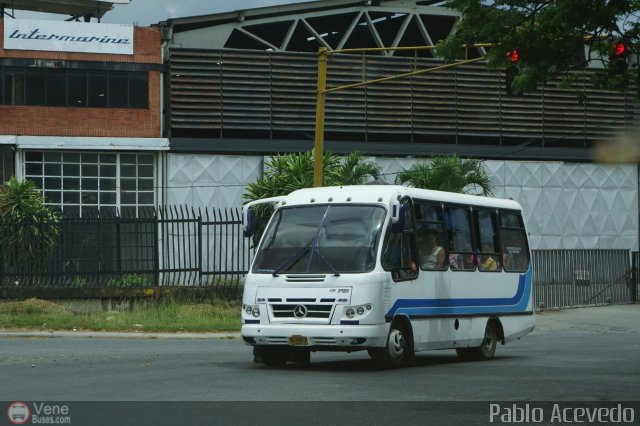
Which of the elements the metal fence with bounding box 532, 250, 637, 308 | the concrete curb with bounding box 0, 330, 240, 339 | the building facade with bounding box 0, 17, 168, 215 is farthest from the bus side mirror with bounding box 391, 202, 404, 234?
the building facade with bounding box 0, 17, 168, 215

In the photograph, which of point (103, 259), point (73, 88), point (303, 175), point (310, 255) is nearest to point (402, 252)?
point (310, 255)

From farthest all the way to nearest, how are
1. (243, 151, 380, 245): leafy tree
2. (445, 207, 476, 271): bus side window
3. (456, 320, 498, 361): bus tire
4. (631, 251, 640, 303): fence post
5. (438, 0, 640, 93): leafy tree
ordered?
(631, 251, 640, 303): fence post
(243, 151, 380, 245): leafy tree
(456, 320, 498, 361): bus tire
(445, 207, 476, 271): bus side window
(438, 0, 640, 93): leafy tree

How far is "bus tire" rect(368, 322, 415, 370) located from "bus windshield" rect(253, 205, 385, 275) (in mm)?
1065

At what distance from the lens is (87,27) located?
45.2 metres

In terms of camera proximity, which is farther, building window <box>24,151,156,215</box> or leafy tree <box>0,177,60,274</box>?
building window <box>24,151,156,215</box>

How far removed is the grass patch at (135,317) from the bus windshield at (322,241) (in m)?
8.90

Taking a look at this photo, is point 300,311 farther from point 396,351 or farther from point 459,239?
point 459,239

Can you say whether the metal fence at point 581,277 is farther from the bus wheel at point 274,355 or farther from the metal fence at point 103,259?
the bus wheel at point 274,355

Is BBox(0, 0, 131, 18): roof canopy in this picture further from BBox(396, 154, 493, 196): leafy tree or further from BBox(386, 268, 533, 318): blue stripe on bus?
BBox(386, 268, 533, 318): blue stripe on bus

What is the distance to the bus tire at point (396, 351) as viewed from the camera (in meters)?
15.6

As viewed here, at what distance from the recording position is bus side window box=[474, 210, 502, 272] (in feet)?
61.7

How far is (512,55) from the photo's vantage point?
13.9m

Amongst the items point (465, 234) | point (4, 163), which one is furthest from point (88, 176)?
point (465, 234)

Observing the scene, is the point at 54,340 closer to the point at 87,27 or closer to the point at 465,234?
the point at 465,234
